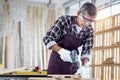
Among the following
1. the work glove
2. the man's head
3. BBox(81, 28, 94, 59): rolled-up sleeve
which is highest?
the man's head

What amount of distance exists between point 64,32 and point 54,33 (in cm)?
12

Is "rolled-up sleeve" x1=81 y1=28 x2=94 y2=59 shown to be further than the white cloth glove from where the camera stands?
Yes

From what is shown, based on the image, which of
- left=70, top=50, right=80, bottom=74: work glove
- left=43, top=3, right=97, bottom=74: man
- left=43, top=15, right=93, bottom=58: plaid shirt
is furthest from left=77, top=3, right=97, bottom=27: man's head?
left=70, top=50, right=80, bottom=74: work glove

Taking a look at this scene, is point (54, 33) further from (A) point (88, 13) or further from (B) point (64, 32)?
(A) point (88, 13)

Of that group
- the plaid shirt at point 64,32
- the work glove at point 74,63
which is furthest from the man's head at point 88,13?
the work glove at point 74,63

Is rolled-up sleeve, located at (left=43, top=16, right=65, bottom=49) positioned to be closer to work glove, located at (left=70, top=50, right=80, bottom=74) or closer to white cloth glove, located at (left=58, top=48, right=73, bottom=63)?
white cloth glove, located at (left=58, top=48, right=73, bottom=63)

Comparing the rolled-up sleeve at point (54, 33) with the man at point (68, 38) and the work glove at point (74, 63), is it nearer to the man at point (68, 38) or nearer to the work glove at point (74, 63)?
the man at point (68, 38)

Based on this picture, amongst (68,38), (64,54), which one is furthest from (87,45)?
(64,54)

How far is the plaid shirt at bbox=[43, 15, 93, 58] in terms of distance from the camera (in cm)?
207

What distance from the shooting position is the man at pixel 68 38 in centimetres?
205

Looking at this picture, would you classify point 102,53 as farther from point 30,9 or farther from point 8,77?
point 8,77

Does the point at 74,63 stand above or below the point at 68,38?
below

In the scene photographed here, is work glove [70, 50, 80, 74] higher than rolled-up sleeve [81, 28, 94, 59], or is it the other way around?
rolled-up sleeve [81, 28, 94, 59]

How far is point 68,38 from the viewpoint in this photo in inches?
85.0
